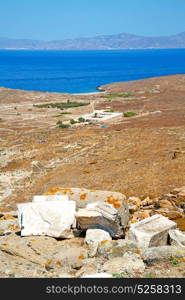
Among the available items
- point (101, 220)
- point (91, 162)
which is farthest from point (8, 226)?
point (91, 162)

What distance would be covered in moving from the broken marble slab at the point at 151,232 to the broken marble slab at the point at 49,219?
5.78 ft

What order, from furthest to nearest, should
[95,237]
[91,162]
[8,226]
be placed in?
1. [91,162]
2. [8,226]
3. [95,237]

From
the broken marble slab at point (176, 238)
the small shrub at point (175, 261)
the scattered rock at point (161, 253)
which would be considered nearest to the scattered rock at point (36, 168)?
the broken marble slab at point (176, 238)

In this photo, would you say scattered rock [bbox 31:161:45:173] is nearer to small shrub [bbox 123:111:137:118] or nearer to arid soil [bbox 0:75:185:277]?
arid soil [bbox 0:75:185:277]

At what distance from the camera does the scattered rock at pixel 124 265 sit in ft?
27.2

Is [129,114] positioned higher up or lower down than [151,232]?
higher up

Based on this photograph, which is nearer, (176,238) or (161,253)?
(161,253)

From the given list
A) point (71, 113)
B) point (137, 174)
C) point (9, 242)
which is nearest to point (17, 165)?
point (137, 174)

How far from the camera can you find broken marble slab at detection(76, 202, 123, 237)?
10828 millimetres

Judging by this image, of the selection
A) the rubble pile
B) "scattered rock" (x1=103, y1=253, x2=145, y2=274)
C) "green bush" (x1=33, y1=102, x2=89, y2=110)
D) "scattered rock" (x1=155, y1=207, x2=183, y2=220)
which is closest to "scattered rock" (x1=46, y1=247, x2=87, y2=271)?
the rubble pile

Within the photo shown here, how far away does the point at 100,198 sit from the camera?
40.4 feet

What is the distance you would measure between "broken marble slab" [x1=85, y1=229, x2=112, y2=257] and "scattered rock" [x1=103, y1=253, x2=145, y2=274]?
1.04 m

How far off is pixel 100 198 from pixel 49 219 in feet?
6.34

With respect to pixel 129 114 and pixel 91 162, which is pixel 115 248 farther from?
pixel 129 114
